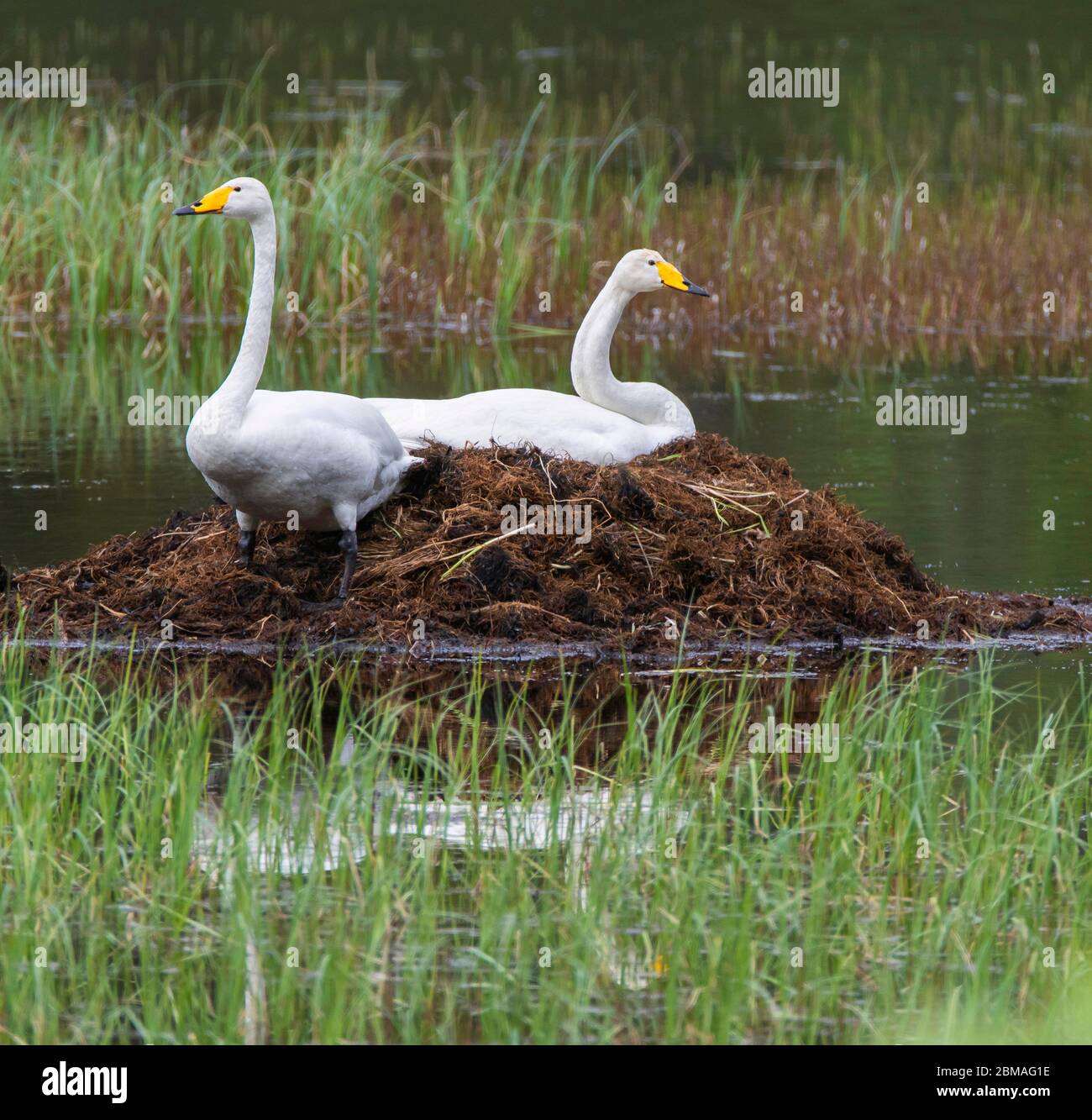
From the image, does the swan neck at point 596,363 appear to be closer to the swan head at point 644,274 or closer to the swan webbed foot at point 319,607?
the swan head at point 644,274

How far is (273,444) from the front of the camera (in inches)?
381

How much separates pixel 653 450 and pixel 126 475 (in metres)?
4.48

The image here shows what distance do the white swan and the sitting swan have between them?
79 cm

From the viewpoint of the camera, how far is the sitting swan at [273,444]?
31.8 feet

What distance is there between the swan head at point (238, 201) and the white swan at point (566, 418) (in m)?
1.54

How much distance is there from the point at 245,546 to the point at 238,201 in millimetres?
1660

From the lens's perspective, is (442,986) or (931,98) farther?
(931,98)

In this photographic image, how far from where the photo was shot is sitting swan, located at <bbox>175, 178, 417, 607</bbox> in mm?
9680

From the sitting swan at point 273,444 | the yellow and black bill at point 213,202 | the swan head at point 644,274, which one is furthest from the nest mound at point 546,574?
the swan head at point 644,274

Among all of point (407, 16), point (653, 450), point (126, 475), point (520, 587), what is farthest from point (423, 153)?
point (407, 16)

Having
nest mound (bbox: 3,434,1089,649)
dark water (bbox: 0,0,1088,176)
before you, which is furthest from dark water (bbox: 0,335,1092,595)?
dark water (bbox: 0,0,1088,176)

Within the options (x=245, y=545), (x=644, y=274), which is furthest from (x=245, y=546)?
(x=644, y=274)
